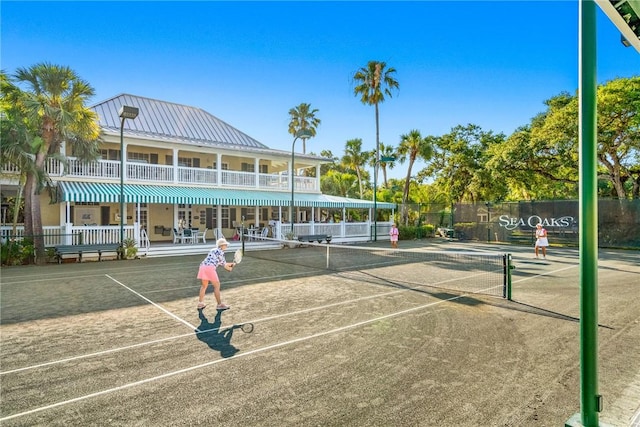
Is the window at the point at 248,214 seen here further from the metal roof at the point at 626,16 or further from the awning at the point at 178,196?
the metal roof at the point at 626,16

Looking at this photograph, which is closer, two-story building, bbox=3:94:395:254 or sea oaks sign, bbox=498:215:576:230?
two-story building, bbox=3:94:395:254

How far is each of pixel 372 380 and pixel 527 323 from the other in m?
4.16

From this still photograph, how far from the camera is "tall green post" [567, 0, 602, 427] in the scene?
306 centimetres

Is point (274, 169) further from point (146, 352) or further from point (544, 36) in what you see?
point (146, 352)

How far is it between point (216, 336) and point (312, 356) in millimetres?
2011

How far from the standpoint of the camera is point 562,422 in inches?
144

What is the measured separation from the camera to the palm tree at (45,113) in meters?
15.7

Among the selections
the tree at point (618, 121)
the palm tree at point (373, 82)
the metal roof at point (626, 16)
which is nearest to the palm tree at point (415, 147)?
the palm tree at point (373, 82)

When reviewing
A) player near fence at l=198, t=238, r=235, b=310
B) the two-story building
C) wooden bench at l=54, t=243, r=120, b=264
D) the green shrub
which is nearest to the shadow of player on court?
player near fence at l=198, t=238, r=235, b=310

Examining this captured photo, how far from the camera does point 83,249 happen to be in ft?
54.8

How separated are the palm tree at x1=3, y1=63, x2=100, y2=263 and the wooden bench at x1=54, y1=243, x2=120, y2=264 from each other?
80cm

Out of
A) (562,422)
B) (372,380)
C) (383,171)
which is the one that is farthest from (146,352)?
(383,171)

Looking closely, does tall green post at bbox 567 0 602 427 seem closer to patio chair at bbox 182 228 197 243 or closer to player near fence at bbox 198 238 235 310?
player near fence at bbox 198 238 235 310

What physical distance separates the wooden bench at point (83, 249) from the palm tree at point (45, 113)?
2.61ft
